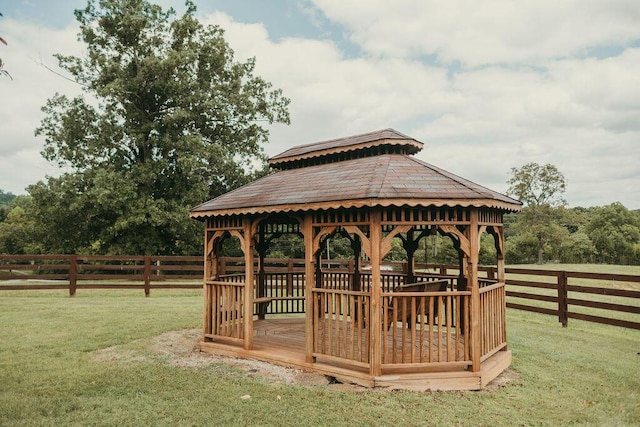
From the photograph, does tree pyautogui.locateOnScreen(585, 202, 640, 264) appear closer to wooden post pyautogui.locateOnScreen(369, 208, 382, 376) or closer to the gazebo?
the gazebo

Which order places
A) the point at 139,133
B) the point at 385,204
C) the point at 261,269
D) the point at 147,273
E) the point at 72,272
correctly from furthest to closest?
the point at 139,133, the point at 147,273, the point at 72,272, the point at 261,269, the point at 385,204

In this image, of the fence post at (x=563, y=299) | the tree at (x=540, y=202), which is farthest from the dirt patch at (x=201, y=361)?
the tree at (x=540, y=202)

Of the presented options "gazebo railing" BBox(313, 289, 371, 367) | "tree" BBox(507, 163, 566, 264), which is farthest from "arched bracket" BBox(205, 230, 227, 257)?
"tree" BBox(507, 163, 566, 264)

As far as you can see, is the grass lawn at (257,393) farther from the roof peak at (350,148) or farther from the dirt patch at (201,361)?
the roof peak at (350,148)

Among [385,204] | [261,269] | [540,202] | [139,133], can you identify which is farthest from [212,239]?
[540,202]

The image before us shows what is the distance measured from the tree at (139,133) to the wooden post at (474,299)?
51.9 feet

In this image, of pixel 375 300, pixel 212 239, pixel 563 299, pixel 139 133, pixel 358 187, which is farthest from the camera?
pixel 139 133

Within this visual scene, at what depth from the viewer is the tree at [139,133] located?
789 inches

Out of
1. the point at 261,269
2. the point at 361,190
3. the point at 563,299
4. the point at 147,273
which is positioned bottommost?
the point at 563,299

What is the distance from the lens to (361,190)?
6.05 metres

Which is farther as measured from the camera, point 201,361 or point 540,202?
point 540,202

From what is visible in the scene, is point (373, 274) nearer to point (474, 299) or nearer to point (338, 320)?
point (338, 320)

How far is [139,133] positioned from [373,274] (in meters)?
18.3

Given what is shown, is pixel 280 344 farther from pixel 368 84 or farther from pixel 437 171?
pixel 368 84
